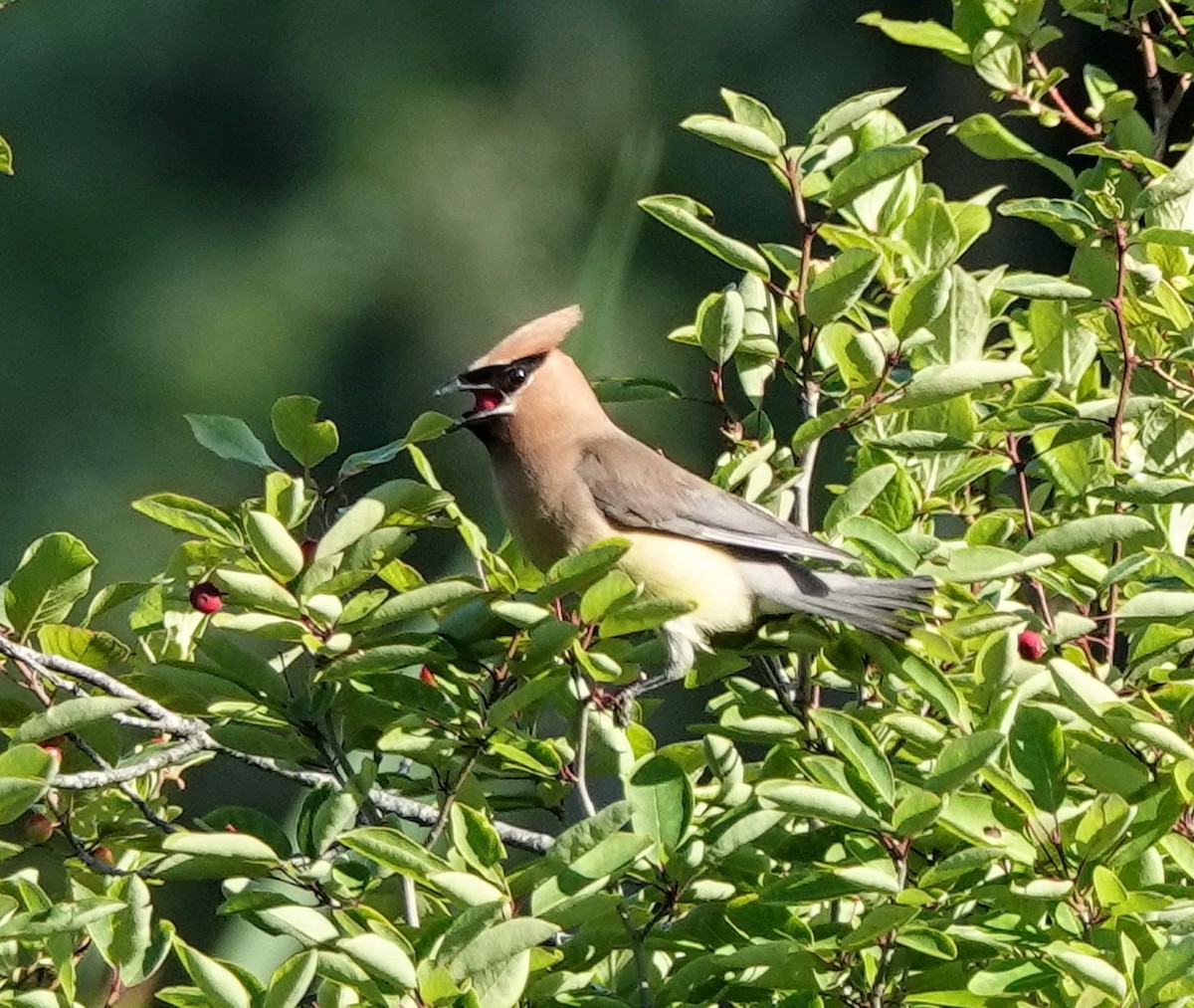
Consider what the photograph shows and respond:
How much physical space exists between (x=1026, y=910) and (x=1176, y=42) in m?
1.30

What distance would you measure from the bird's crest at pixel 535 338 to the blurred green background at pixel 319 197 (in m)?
2.69

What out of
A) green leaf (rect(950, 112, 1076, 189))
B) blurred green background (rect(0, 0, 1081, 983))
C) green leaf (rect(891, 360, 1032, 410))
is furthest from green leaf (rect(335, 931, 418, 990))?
blurred green background (rect(0, 0, 1081, 983))

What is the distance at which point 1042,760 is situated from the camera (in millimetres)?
1479

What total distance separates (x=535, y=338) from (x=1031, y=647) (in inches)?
37.2

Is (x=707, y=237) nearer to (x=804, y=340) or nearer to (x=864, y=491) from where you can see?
(x=804, y=340)

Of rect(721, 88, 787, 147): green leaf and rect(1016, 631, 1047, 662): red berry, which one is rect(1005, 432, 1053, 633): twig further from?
rect(721, 88, 787, 147): green leaf

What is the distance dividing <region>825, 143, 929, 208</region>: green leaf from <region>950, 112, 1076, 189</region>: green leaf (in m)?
0.47

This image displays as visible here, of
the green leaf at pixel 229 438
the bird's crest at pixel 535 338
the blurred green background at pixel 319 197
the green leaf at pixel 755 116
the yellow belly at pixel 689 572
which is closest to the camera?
the green leaf at pixel 229 438

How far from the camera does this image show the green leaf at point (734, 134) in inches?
74.8

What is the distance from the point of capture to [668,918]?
165cm

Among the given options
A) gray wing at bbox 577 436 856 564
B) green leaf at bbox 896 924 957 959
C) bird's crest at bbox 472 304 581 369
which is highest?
bird's crest at bbox 472 304 581 369

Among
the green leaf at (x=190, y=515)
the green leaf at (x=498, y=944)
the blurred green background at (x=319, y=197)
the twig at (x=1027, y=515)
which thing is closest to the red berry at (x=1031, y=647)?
the twig at (x=1027, y=515)

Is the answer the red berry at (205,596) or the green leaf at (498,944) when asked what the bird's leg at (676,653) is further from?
the green leaf at (498,944)

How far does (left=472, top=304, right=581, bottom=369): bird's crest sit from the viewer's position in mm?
2539
